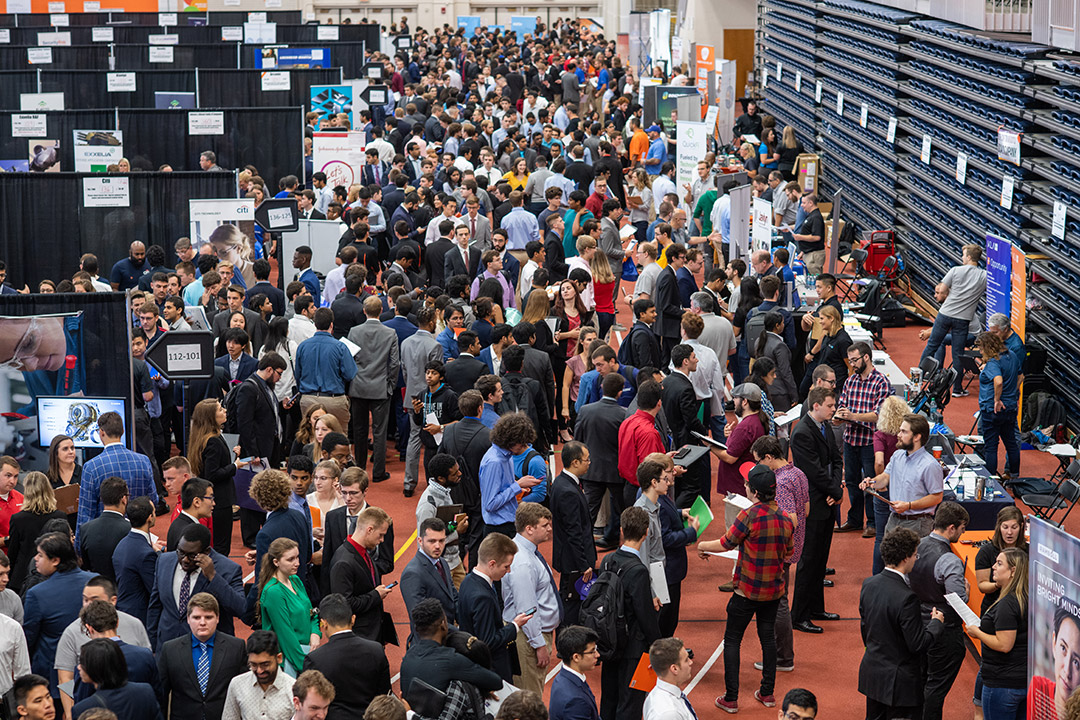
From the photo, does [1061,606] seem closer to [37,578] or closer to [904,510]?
[904,510]

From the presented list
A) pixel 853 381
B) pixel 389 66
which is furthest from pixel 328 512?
pixel 389 66

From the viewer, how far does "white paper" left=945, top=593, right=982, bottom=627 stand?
7.28 m

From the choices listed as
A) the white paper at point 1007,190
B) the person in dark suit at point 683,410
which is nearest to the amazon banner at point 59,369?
the person in dark suit at point 683,410

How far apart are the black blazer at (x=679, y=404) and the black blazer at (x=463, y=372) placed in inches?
63.9

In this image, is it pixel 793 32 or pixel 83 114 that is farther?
pixel 793 32

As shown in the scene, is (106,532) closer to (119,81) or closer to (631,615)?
(631,615)

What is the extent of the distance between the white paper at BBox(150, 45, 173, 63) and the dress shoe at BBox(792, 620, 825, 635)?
25.9 meters

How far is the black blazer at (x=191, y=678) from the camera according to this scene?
671cm

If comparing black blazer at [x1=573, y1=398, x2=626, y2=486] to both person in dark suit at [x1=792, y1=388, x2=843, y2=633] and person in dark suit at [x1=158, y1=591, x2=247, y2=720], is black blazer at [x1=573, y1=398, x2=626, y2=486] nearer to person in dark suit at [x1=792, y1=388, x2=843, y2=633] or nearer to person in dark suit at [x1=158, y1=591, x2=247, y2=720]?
person in dark suit at [x1=792, y1=388, x2=843, y2=633]

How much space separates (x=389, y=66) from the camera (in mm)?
33125

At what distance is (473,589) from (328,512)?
1587 millimetres

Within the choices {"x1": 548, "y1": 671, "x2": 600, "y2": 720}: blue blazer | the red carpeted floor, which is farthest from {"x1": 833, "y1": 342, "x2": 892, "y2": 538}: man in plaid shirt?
{"x1": 548, "y1": 671, "x2": 600, "y2": 720}: blue blazer

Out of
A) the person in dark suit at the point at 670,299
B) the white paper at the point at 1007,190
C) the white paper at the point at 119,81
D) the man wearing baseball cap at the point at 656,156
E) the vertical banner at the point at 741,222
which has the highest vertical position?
the white paper at the point at 119,81

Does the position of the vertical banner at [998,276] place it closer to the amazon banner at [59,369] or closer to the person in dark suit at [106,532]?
the amazon banner at [59,369]
